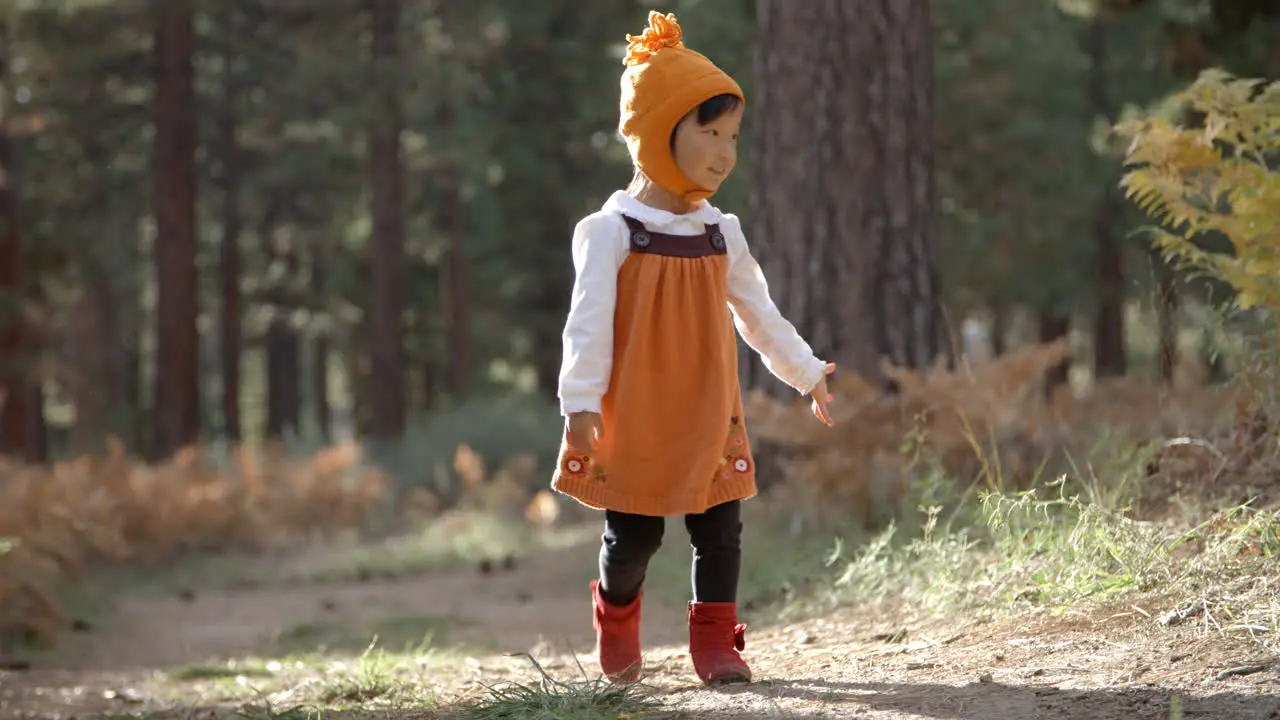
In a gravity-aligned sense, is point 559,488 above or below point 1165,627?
above

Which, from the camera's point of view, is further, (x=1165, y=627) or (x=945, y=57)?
(x=945, y=57)

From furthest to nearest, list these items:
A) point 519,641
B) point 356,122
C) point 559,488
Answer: point 356,122 < point 519,641 < point 559,488

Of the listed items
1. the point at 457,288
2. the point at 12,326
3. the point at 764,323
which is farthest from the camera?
the point at 457,288

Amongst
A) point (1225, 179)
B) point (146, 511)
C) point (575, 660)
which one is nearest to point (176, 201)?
point (146, 511)

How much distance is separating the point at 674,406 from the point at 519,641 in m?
2.58

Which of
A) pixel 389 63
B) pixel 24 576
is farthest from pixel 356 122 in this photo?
pixel 24 576

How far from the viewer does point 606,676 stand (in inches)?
167

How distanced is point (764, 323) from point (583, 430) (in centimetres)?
77

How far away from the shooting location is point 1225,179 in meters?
5.26

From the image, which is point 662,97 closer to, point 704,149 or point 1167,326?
point 704,149

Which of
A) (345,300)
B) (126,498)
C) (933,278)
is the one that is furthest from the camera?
(345,300)

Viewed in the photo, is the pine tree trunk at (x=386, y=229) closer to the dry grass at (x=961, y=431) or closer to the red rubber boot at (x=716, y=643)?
the dry grass at (x=961, y=431)

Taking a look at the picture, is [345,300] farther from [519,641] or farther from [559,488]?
[559,488]

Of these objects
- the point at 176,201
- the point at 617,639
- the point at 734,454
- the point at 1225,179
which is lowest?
the point at 617,639
